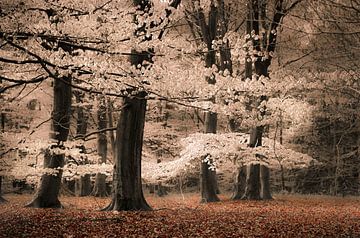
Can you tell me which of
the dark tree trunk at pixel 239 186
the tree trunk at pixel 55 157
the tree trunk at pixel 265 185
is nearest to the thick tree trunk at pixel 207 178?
the dark tree trunk at pixel 239 186

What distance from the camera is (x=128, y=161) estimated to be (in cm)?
1205

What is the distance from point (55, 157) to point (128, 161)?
276 cm

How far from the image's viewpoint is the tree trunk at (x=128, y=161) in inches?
471

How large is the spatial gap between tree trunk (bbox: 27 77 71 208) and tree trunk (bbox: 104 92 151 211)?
2.24 meters

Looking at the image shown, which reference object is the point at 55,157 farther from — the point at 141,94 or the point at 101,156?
the point at 101,156

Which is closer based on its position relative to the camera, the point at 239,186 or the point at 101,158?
the point at 239,186

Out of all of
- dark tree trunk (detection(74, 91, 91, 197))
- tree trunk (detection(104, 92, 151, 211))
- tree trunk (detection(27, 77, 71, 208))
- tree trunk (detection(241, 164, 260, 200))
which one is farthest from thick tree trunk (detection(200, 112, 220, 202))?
dark tree trunk (detection(74, 91, 91, 197))

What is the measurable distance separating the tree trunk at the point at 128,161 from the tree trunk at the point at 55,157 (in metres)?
2.24

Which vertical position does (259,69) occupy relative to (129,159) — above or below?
above

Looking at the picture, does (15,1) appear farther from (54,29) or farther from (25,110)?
(25,110)

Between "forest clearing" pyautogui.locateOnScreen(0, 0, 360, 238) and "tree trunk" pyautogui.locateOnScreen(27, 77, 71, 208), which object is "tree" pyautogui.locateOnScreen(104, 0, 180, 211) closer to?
"forest clearing" pyautogui.locateOnScreen(0, 0, 360, 238)

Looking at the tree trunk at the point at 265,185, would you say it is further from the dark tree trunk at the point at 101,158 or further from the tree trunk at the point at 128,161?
the tree trunk at the point at 128,161

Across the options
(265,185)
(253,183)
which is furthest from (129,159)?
(265,185)

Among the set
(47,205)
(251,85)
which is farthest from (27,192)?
(251,85)
